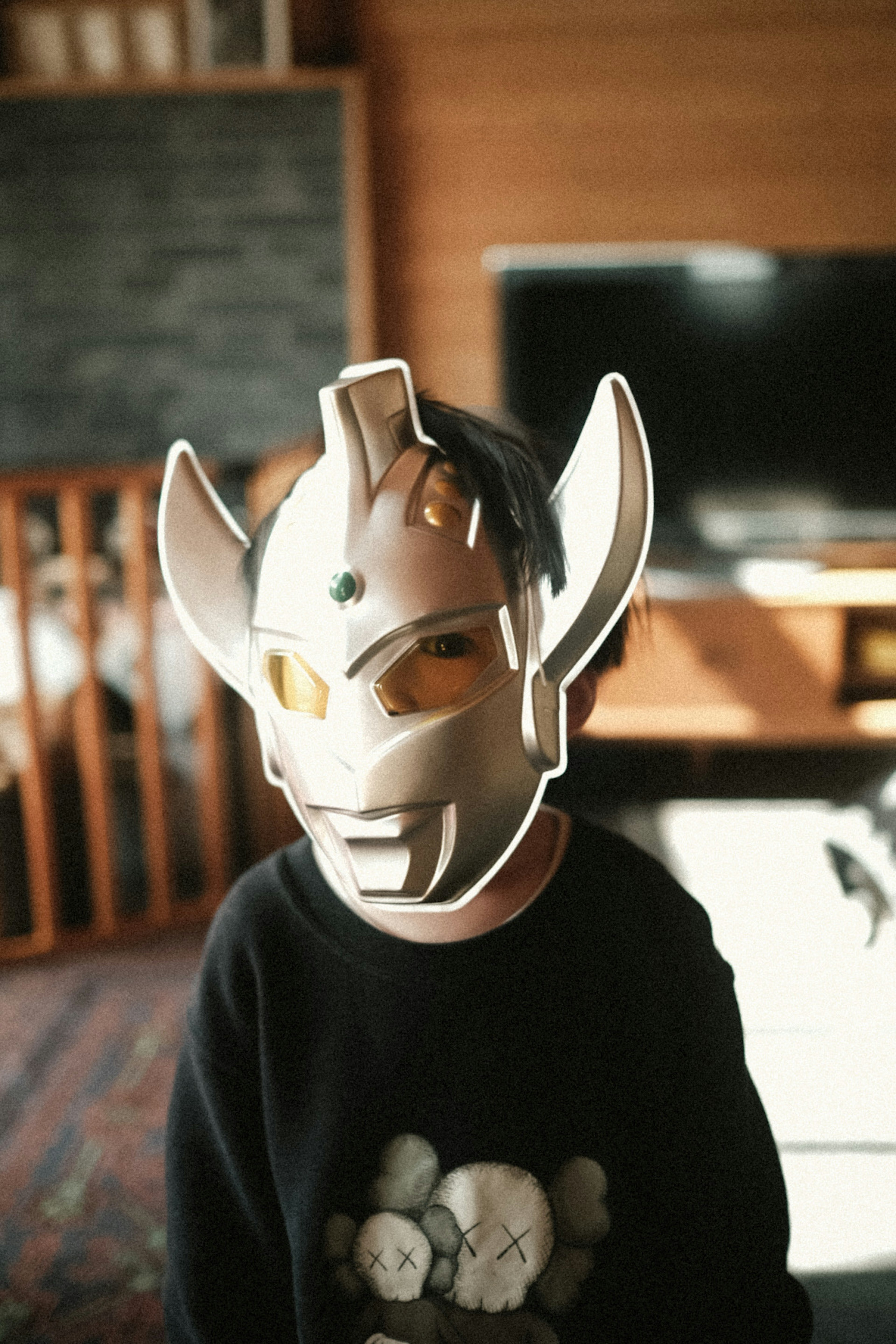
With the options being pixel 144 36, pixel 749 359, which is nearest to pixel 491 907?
pixel 749 359

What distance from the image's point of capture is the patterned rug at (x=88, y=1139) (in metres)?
1.10

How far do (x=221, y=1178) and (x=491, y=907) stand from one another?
22cm

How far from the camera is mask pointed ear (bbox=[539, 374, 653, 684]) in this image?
0.40 m

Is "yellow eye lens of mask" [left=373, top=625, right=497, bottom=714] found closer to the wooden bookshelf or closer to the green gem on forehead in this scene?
the green gem on forehead

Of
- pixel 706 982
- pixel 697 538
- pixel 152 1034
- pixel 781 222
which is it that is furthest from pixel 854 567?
pixel 706 982

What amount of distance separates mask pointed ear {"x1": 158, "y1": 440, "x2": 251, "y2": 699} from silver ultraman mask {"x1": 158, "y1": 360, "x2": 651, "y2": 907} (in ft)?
0.15

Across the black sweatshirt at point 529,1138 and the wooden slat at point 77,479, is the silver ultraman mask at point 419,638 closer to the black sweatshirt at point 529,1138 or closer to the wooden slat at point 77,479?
the black sweatshirt at point 529,1138

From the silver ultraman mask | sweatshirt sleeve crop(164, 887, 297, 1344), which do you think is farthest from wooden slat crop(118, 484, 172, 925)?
the silver ultraman mask

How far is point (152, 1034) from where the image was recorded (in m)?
1.62

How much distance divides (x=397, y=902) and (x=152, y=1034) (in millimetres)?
1380

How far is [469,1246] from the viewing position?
0.51m

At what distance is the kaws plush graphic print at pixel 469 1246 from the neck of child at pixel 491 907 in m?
0.11

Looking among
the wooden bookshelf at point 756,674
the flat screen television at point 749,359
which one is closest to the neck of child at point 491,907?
the wooden bookshelf at point 756,674

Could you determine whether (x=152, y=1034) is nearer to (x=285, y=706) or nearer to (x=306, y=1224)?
(x=306, y=1224)
